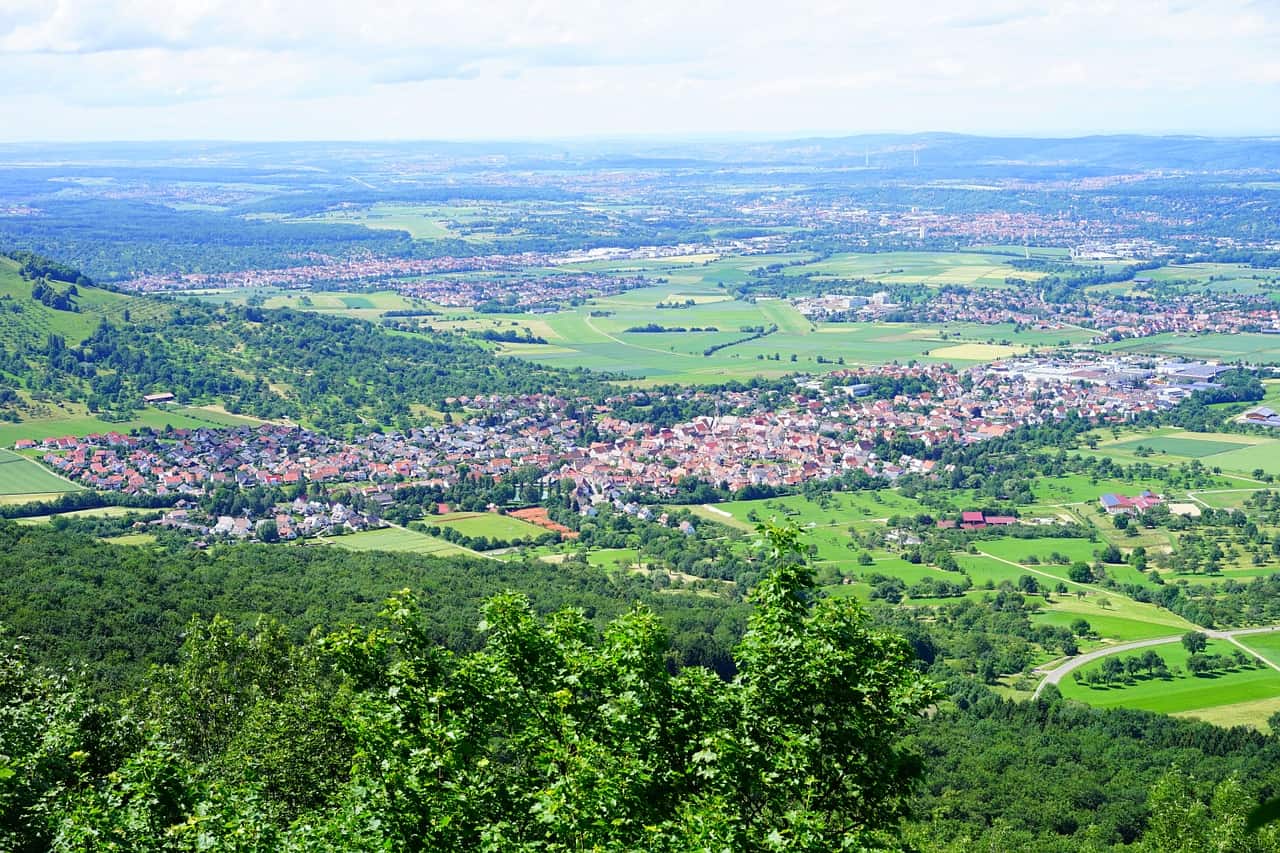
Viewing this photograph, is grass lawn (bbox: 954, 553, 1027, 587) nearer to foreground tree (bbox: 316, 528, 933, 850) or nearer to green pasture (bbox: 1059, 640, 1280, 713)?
green pasture (bbox: 1059, 640, 1280, 713)

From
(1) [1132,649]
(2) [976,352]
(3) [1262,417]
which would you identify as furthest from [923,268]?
(1) [1132,649]

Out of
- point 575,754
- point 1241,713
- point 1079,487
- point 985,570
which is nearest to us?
point 575,754

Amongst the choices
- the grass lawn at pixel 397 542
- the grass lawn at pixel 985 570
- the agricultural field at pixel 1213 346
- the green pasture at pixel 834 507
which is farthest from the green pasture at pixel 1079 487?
the agricultural field at pixel 1213 346

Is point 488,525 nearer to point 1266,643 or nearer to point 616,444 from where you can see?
point 616,444

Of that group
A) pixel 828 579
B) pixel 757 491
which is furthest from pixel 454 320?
pixel 828 579

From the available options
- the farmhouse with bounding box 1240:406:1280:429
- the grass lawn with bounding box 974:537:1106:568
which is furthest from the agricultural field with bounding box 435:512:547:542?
the farmhouse with bounding box 1240:406:1280:429

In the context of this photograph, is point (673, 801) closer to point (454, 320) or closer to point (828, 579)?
point (828, 579)

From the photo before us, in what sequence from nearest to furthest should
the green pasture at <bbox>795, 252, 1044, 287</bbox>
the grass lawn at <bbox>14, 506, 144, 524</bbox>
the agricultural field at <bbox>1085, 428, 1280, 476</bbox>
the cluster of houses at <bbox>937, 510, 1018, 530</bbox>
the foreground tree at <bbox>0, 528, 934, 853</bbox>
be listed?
1. the foreground tree at <bbox>0, 528, 934, 853</bbox>
2. the grass lawn at <bbox>14, 506, 144, 524</bbox>
3. the cluster of houses at <bbox>937, 510, 1018, 530</bbox>
4. the agricultural field at <bbox>1085, 428, 1280, 476</bbox>
5. the green pasture at <bbox>795, 252, 1044, 287</bbox>
